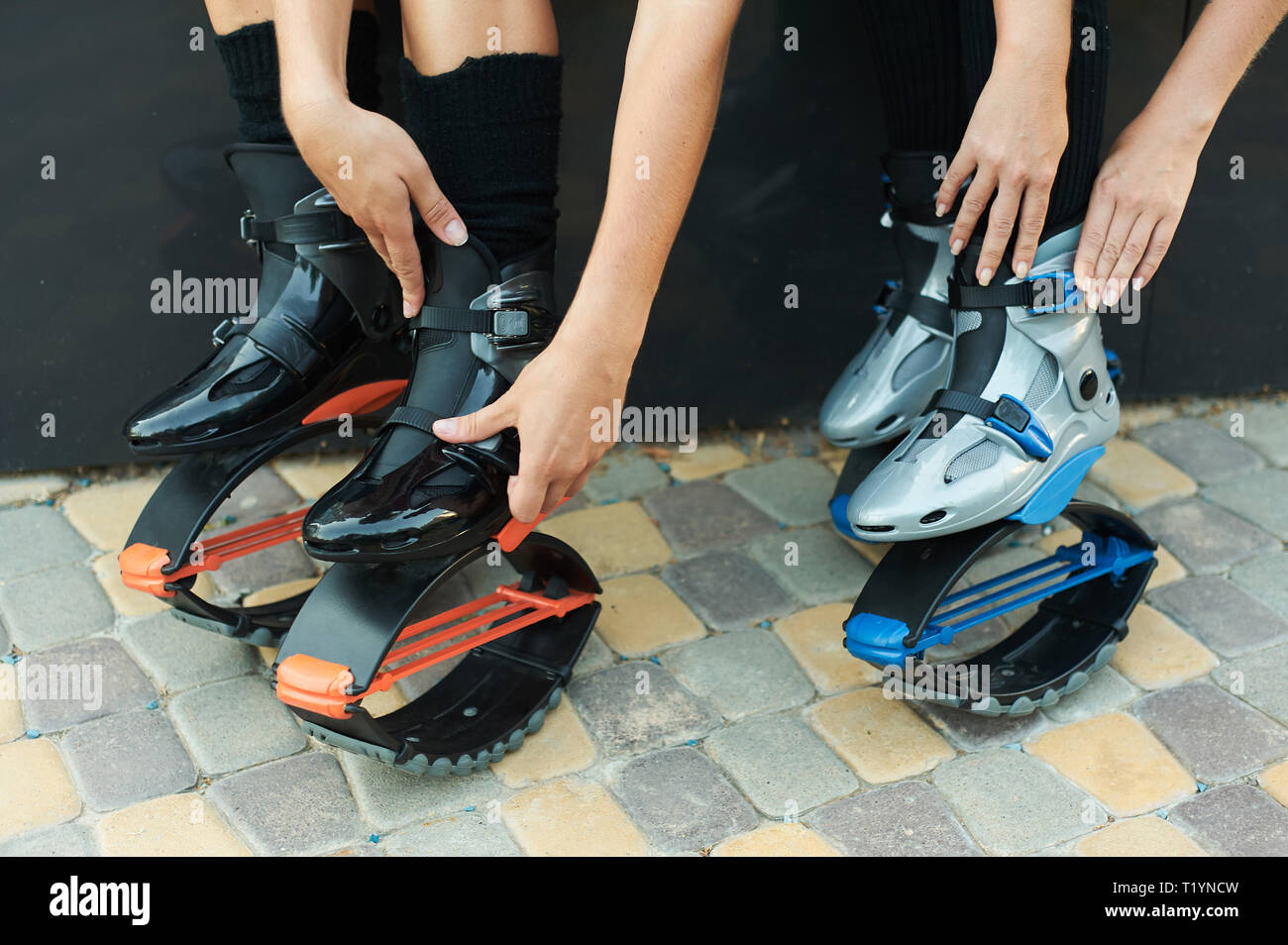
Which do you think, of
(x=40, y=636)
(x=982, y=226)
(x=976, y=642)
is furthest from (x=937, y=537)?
(x=40, y=636)

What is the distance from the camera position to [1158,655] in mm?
1418

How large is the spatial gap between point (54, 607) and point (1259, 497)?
175cm

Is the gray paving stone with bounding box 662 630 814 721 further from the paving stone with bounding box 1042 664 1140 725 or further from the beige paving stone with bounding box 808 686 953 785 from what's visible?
the paving stone with bounding box 1042 664 1140 725

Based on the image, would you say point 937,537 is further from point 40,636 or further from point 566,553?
point 40,636

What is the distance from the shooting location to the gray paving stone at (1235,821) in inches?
44.8

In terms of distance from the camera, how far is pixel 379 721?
126 cm

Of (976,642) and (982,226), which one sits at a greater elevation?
(982,226)

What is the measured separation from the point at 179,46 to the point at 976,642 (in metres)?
1.36

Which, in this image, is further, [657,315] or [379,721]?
[657,315]

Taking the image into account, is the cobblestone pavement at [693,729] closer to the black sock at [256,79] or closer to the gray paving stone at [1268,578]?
the gray paving stone at [1268,578]

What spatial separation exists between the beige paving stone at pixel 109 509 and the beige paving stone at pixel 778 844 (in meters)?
0.98

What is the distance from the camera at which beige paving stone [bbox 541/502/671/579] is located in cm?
161
